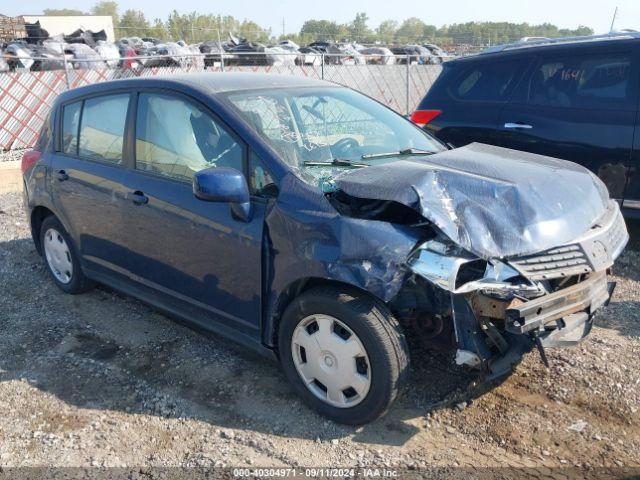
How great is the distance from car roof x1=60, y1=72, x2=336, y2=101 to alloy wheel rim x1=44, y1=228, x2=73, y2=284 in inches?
53.8

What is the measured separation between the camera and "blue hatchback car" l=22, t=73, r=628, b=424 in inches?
108

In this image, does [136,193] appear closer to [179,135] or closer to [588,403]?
[179,135]

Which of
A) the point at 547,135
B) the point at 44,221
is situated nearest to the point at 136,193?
the point at 44,221

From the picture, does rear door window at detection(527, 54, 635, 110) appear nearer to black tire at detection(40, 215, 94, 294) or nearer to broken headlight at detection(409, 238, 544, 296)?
broken headlight at detection(409, 238, 544, 296)

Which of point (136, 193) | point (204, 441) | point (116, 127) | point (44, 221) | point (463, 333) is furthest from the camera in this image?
point (44, 221)

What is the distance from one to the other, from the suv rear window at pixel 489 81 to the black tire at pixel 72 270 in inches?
154

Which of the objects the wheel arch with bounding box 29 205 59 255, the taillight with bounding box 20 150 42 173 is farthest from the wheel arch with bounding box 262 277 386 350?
the taillight with bounding box 20 150 42 173

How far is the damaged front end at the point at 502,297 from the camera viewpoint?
2.67 metres

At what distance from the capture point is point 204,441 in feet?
9.93

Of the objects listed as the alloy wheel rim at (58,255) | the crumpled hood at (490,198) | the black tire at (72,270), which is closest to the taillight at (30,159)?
the black tire at (72,270)

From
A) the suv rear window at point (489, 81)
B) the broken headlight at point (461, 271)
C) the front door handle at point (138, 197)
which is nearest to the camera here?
the broken headlight at point (461, 271)

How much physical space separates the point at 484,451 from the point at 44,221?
395 centimetres

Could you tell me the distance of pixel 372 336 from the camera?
280 centimetres

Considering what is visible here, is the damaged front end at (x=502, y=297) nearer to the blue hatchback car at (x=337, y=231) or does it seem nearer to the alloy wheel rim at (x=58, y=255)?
the blue hatchback car at (x=337, y=231)
